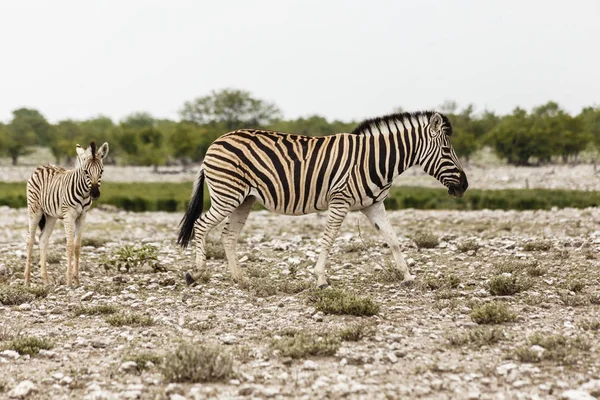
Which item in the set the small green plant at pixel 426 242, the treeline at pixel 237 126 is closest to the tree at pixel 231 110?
the treeline at pixel 237 126

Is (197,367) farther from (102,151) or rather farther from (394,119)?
(394,119)

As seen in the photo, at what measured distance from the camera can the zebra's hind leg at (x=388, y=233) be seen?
38.0 feet

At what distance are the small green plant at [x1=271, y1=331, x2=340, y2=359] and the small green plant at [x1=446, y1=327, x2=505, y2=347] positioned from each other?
4.72 feet

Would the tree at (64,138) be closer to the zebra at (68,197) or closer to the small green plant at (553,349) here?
the zebra at (68,197)

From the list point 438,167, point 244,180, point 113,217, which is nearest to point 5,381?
point 244,180

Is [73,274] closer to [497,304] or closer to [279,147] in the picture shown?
[279,147]

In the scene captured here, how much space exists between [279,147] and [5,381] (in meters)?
6.45

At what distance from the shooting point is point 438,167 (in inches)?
461

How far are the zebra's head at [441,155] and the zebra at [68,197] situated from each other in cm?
585

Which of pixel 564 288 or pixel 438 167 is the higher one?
pixel 438 167

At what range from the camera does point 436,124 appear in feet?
38.3

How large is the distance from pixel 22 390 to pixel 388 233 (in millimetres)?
6964

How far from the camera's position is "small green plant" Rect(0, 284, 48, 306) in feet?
34.6

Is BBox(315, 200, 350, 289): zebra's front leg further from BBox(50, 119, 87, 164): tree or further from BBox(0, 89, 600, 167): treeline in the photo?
BBox(50, 119, 87, 164): tree
